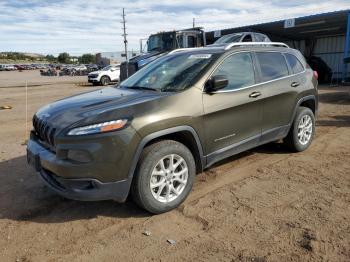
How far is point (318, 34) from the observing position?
22188 mm

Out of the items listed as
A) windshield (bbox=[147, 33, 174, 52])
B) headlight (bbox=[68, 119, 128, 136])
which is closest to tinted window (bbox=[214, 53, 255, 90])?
headlight (bbox=[68, 119, 128, 136])

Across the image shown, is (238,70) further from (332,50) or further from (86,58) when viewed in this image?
(86,58)

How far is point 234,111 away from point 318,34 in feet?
65.8

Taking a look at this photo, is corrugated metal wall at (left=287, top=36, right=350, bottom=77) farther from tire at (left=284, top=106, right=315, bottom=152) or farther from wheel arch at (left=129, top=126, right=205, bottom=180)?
wheel arch at (left=129, top=126, right=205, bottom=180)

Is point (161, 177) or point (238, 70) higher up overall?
point (238, 70)

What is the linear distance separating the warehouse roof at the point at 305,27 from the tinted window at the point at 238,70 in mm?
14817

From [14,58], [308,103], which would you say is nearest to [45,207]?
[308,103]

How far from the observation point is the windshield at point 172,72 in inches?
176

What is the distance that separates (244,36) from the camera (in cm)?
1561

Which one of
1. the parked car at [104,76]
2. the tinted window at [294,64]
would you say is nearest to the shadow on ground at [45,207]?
the tinted window at [294,64]

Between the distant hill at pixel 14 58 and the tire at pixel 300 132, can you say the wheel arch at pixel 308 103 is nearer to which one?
the tire at pixel 300 132

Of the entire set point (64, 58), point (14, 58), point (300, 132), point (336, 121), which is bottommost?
point (336, 121)

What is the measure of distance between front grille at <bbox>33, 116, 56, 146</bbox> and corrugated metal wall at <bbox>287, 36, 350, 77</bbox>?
2108cm

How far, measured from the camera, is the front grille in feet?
12.5
